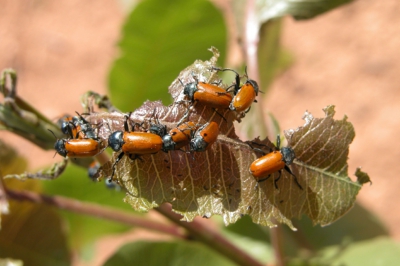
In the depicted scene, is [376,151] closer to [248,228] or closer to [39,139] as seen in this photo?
[248,228]

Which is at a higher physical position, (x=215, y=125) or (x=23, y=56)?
(x=23, y=56)

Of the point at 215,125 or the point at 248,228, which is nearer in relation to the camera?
the point at 215,125

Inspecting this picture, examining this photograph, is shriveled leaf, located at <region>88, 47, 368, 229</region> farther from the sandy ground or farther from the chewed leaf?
the sandy ground

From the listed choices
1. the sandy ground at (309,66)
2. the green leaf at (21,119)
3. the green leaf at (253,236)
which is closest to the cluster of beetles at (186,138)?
the green leaf at (21,119)

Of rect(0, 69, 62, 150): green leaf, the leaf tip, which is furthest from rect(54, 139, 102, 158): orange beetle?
the leaf tip

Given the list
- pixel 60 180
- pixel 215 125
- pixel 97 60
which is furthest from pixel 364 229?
pixel 97 60

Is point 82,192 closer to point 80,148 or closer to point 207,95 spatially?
point 80,148

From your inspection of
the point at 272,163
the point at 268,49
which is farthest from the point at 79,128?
the point at 268,49

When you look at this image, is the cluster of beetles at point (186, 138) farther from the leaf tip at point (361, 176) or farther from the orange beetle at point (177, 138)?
the leaf tip at point (361, 176)
